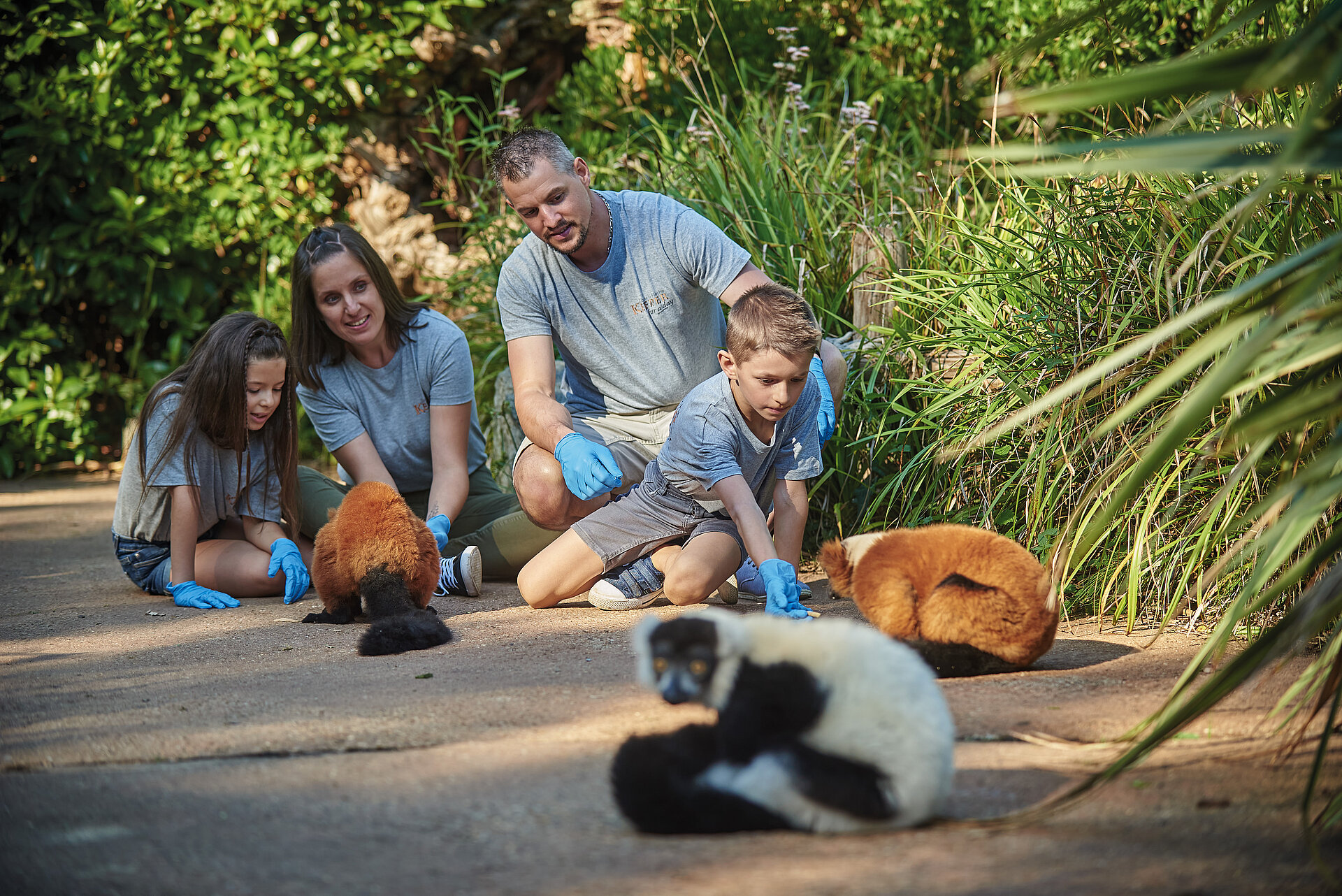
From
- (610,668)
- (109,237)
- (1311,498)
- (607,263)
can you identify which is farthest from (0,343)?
(1311,498)

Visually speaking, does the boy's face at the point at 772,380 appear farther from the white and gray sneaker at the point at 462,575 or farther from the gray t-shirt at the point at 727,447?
the white and gray sneaker at the point at 462,575

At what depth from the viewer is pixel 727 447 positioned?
3369 mm

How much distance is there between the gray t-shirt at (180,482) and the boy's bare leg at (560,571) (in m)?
1.21

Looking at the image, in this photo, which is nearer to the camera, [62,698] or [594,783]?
[594,783]

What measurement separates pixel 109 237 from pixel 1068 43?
6.15 m

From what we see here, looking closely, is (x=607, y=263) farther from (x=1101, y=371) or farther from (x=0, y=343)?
(x=0, y=343)

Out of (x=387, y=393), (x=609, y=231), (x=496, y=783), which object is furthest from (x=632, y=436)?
(x=496, y=783)

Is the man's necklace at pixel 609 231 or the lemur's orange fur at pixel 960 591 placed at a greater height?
the man's necklace at pixel 609 231

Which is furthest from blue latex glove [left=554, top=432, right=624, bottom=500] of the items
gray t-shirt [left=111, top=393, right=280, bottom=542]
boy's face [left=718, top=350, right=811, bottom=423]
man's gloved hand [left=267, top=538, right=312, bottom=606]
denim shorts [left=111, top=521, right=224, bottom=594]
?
denim shorts [left=111, top=521, right=224, bottom=594]

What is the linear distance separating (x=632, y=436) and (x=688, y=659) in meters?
2.33

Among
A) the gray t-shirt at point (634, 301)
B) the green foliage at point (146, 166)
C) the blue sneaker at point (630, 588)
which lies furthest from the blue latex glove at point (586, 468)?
the green foliage at point (146, 166)

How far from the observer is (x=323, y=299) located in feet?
13.4

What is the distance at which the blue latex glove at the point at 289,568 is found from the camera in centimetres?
391

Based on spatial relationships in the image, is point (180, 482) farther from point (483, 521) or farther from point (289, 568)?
point (483, 521)
